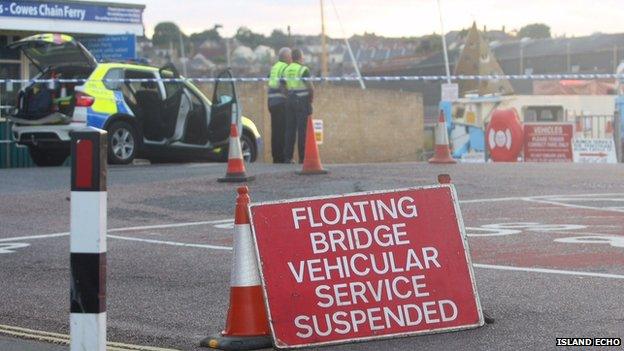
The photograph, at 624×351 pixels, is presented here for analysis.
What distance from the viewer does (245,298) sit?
19.9ft

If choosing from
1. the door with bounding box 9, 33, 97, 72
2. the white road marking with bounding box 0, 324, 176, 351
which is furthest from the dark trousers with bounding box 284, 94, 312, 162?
the white road marking with bounding box 0, 324, 176, 351

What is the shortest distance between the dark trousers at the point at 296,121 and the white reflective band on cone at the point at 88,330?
15.2 m

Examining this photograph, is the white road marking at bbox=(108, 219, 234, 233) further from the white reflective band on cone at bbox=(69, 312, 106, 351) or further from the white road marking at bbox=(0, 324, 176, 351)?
the white reflective band on cone at bbox=(69, 312, 106, 351)

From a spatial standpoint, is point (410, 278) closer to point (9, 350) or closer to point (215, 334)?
point (215, 334)

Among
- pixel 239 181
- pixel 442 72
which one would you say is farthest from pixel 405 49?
pixel 239 181

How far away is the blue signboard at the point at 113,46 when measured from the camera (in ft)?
80.5

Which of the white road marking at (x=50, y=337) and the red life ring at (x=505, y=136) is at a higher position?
the red life ring at (x=505, y=136)

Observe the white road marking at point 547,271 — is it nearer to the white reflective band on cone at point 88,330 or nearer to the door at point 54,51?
the white reflective band on cone at point 88,330

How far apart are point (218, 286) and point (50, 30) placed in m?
16.6

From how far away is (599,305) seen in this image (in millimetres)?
6840

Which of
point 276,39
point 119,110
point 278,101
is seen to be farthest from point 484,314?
point 276,39

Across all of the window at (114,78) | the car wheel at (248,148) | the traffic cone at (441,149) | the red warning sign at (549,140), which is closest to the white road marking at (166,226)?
the traffic cone at (441,149)

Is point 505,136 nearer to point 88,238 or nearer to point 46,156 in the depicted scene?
point 46,156

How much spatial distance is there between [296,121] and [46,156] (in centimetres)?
420
